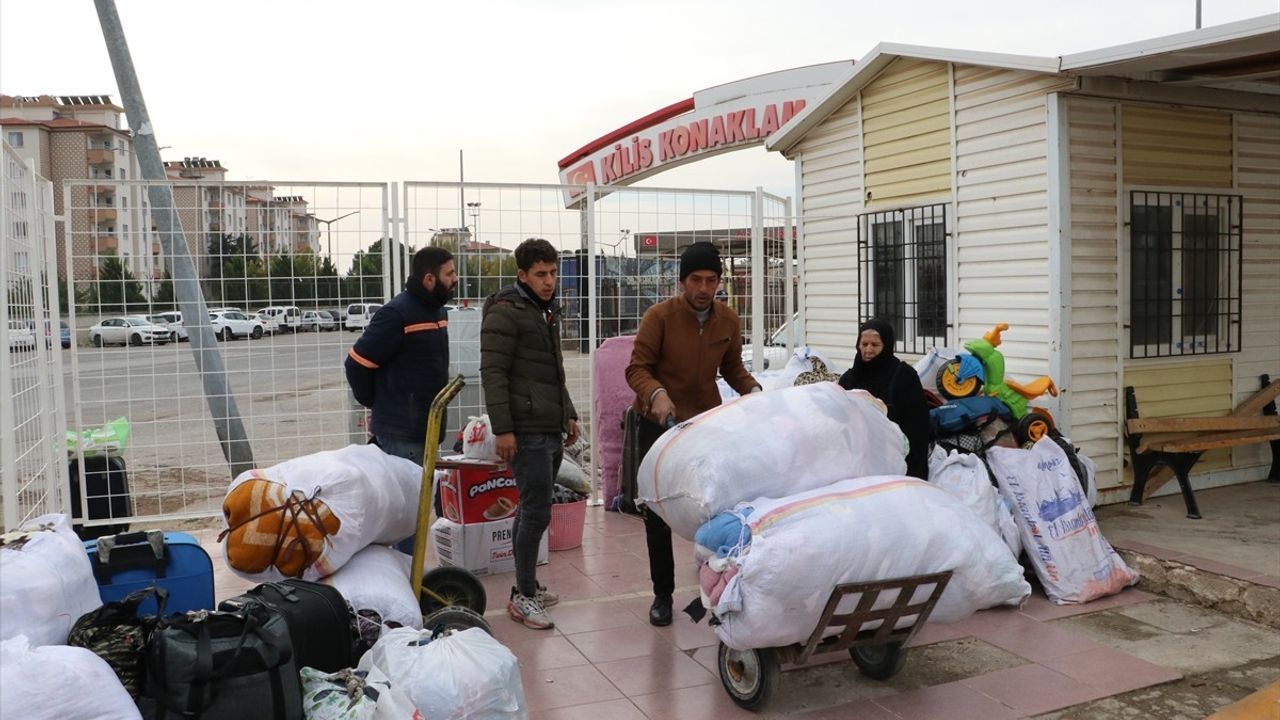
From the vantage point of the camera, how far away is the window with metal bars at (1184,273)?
6887 millimetres

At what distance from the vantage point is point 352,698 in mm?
3209

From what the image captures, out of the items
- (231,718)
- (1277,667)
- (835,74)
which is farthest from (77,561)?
(835,74)

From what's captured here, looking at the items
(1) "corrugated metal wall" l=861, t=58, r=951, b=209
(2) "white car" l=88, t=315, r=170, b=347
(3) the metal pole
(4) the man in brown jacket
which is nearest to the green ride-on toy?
(1) "corrugated metal wall" l=861, t=58, r=951, b=209

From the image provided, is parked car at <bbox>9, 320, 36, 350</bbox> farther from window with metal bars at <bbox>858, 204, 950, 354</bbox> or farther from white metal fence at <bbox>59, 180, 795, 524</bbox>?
window with metal bars at <bbox>858, 204, 950, 354</bbox>

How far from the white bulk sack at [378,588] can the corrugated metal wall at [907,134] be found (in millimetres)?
4892

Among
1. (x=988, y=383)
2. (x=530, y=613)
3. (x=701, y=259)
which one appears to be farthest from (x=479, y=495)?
(x=988, y=383)

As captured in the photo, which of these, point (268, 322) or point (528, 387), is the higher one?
point (268, 322)

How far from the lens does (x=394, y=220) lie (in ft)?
22.0

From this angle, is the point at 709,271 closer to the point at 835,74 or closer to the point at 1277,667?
the point at 1277,667

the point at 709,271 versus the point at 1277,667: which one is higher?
the point at 709,271

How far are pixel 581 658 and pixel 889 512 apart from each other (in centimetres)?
172

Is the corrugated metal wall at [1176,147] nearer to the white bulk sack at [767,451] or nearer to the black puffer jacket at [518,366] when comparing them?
the white bulk sack at [767,451]

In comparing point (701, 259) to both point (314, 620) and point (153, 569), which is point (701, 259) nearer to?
point (314, 620)

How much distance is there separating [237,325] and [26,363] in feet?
6.82
